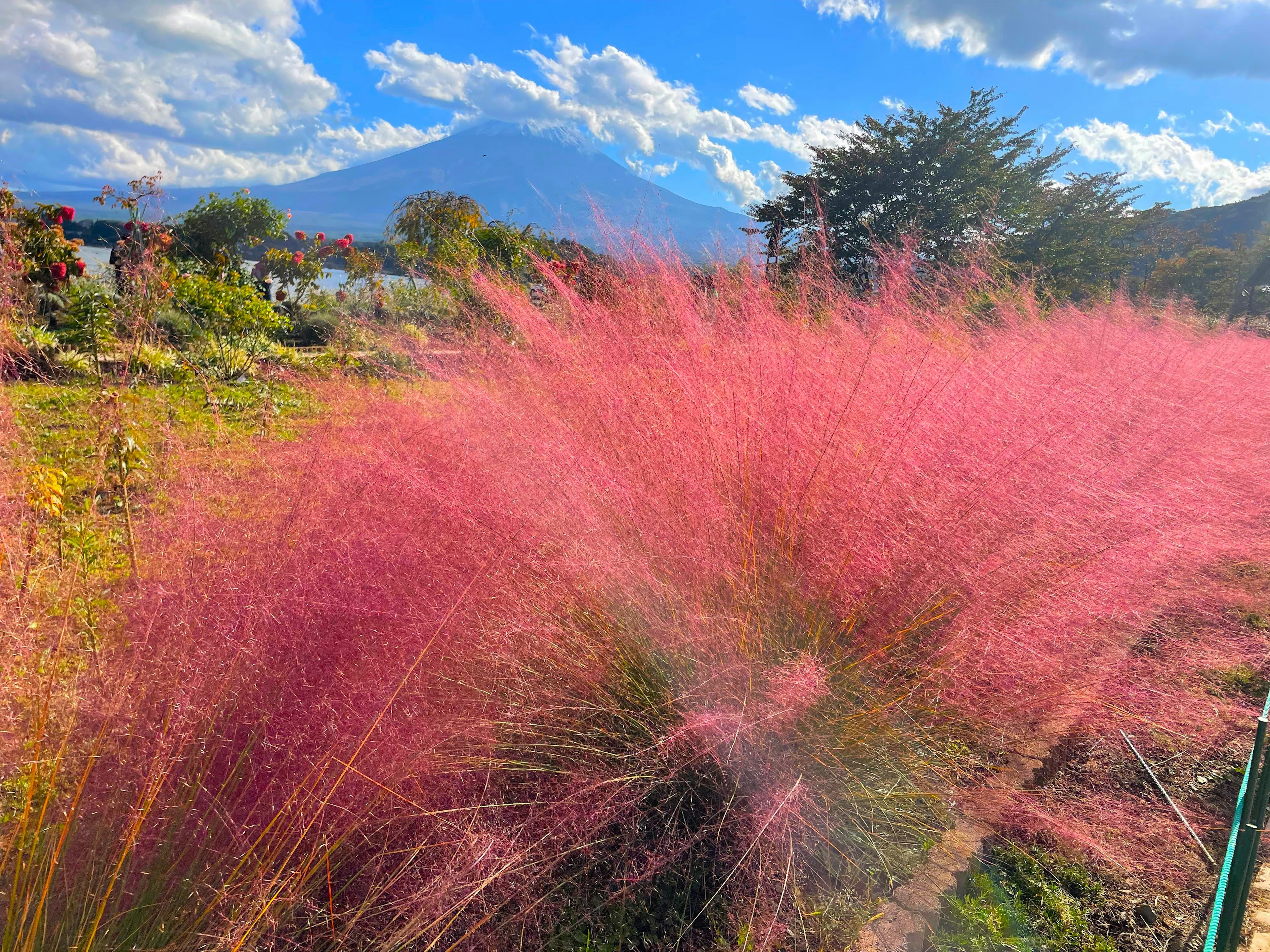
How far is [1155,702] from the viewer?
5.70 feet

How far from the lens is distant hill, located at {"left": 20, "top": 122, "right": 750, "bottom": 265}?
384cm

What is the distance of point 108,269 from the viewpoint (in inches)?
180

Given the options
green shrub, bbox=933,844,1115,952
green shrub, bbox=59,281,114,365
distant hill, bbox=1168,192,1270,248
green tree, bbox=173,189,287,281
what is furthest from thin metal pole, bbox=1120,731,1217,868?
distant hill, bbox=1168,192,1270,248

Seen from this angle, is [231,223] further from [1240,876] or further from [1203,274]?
[1203,274]

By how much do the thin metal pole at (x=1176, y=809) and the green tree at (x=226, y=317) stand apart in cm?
600

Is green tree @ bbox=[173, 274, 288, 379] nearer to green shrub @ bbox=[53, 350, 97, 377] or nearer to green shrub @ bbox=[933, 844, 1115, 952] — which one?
green shrub @ bbox=[53, 350, 97, 377]

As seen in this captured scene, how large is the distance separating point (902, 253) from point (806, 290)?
834 mm

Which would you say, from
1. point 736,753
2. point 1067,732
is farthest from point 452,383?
point 1067,732

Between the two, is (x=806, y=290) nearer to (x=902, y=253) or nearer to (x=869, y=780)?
(x=902, y=253)

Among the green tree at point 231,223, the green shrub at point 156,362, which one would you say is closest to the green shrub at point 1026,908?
the green shrub at point 156,362

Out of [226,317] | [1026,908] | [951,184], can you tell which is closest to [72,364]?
[226,317]

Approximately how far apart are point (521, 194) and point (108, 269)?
2450 inches

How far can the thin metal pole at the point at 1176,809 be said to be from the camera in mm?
1786

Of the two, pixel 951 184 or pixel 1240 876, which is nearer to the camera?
pixel 1240 876
